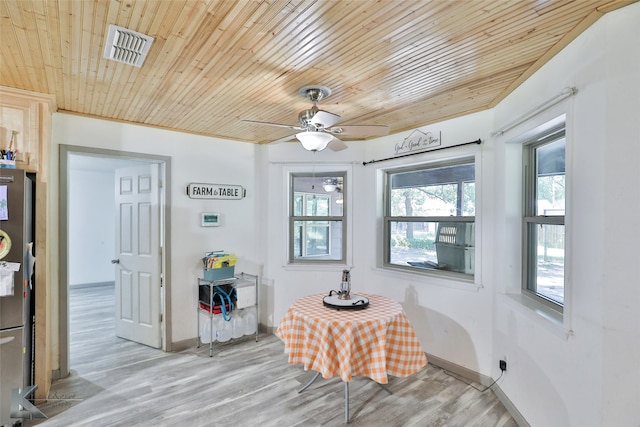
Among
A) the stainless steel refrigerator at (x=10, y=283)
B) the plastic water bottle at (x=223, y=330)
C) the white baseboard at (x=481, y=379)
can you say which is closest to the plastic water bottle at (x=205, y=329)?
the plastic water bottle at (x=223, y=330)

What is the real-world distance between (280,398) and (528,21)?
2995 millimetres

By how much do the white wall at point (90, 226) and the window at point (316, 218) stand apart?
192 inches

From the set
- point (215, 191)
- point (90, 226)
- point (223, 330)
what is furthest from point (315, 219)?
point (90, 226)

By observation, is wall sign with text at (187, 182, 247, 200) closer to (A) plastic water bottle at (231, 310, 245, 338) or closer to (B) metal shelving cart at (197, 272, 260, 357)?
(B) metal shelving cart at (197, 272, 260, 357)

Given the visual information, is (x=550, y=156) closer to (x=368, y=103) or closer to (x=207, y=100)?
(x=368, y=103)

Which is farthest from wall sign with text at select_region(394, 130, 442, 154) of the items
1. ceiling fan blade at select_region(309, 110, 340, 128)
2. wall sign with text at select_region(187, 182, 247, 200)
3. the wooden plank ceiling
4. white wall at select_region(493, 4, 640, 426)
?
wall sign with text at select_region(187, 182, 247, 200)

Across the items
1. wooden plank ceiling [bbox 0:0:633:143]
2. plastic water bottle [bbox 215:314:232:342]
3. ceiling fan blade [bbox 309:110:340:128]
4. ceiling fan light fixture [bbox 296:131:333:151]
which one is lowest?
plastic water bottle [bbox 215:314:232:342]

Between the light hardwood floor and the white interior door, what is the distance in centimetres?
33

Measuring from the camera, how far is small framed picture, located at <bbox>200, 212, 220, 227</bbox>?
3.68 metres

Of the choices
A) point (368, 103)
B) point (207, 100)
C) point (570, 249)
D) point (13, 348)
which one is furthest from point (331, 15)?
point (13, 348)

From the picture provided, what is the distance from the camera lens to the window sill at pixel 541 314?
1.84 meters

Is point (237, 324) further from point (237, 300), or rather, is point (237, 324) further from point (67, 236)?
point (67, 236)

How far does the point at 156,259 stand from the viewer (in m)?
3.50

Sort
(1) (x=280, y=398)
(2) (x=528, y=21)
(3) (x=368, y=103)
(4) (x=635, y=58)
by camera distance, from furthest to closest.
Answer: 1. (3) (x=368, y=103)
2. (1) (x=280, y=398)
3. (2) (x=528, y=21)
4. (4) (x=635, y=58)
